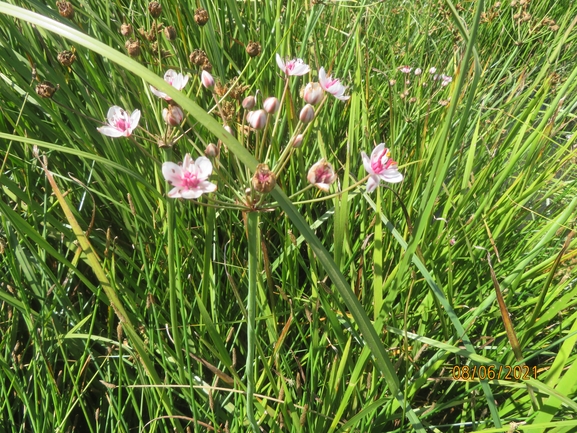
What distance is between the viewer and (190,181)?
0.64 metres

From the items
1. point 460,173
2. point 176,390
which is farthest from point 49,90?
point 460,173

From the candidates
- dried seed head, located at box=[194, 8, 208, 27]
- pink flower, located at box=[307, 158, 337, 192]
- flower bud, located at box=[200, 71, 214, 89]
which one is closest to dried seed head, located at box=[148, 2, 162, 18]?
dried seed head, located at box=[194, 8, 208, 27]

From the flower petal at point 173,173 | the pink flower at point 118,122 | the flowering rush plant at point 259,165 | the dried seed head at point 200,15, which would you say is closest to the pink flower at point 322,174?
the flowering rush plant at point 259,165

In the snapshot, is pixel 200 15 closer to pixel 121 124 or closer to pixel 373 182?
pixel 121 124

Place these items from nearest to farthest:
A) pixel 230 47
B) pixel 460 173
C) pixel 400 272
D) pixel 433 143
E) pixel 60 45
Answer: pixel 400 272 → pixel 60 45 → pixel 433 143 → pixel 460 173 → pixel 230 47

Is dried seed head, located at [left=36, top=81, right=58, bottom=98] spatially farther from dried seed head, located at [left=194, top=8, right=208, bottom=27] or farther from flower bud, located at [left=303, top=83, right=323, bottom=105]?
flower bud, located at [left=303, top=83, right=323, bottom=105]

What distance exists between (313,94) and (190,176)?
0.32m

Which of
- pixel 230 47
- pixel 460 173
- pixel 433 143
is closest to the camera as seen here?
pixel 433 143

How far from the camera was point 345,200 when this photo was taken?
930mm

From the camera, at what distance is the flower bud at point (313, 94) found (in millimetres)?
813

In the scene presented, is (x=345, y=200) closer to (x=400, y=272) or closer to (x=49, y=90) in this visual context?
(x=400, y=272)

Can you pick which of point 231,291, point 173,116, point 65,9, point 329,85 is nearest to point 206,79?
point 173,116

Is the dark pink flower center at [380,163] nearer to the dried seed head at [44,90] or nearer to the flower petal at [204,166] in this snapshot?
the flower petal at [204,166]

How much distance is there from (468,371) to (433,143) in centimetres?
82
